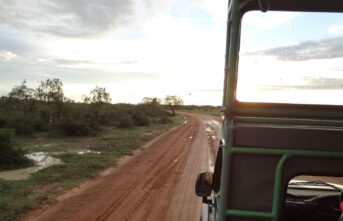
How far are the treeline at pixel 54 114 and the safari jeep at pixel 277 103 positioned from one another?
Answer: 2257 centimetres

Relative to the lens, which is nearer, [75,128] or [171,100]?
[75,128]

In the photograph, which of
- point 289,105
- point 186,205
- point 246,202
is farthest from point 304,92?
point 186,205

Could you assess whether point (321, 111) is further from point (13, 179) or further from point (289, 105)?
point (13, 179)

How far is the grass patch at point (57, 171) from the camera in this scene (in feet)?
30.7

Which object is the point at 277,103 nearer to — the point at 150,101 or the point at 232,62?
the point at 232,62

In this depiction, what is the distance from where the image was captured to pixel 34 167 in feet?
47.0

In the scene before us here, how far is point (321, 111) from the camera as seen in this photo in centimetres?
279

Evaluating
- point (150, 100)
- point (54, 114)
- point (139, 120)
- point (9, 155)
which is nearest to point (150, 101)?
point (150, 100)

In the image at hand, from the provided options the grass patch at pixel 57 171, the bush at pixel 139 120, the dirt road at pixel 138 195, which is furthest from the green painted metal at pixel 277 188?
the bush at pixel 139 120

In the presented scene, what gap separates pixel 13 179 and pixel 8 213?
396cm

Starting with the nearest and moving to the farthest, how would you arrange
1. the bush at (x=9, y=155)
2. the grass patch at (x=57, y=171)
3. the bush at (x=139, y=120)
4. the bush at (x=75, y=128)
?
the grass patch at (x=57, y=171) < the bush at (x=9, y=155) < the bush at (x=75, y=128) < the bush at (x=139, y=120)

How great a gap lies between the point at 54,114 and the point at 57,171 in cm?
1611

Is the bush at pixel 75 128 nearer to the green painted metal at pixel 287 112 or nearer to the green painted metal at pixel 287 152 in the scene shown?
the green painted metal at pixel 287 112

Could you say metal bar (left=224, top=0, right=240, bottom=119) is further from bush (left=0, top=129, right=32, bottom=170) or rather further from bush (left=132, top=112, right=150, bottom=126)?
bush (left=132, top=112, right=150, bottom=126)
